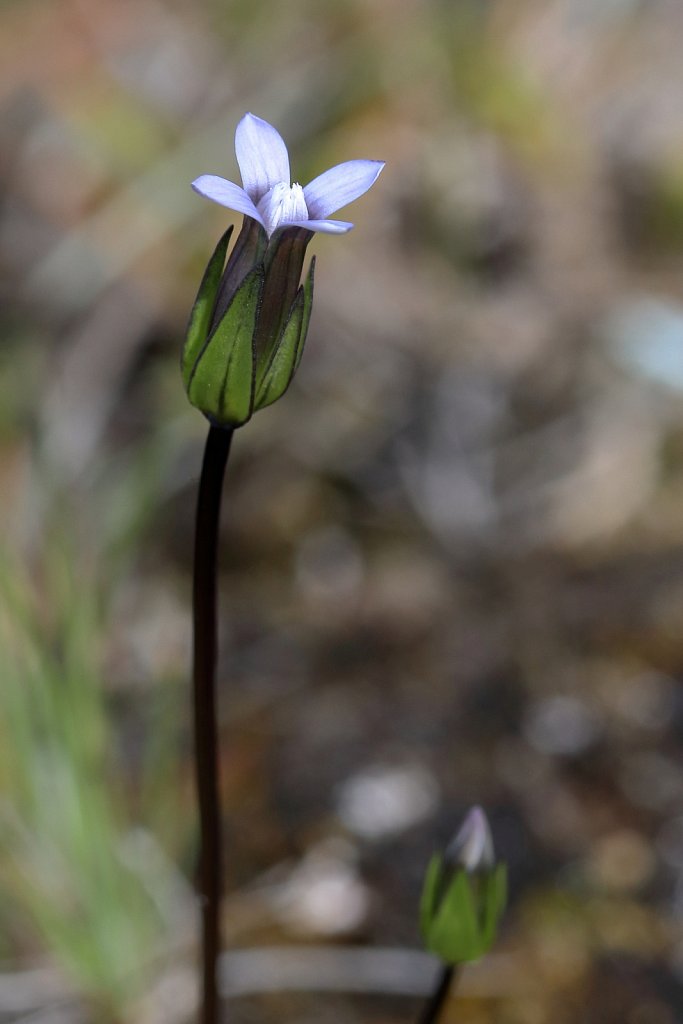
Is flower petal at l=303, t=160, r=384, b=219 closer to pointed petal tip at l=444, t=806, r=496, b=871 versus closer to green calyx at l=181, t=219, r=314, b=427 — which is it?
green calyx at l=181, t=219, r=314, b=427

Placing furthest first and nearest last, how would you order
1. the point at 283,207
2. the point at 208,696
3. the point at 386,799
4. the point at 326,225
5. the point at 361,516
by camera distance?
the point at 361,516, the point at 386,799, the point at 208,696, the point at 283,207, the point at 326,225

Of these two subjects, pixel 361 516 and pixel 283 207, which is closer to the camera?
pixel 283 207

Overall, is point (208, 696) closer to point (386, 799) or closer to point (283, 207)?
point (283, 207)

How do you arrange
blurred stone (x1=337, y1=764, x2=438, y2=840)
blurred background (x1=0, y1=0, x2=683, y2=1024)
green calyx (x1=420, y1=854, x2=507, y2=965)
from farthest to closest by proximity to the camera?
blurred stone (x1=337, y1=764, x2=438, y2=840) → blurred background (x1=0, y1=0, x2=683, y2=1024) → green calyx (x1=420, y1=854, x2=507, y2=965)

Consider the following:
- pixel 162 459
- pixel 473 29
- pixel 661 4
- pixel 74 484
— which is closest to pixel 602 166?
pixel 473 29

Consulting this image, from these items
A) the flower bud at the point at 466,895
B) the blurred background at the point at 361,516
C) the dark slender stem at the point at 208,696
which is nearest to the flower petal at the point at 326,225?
the dark slender stem at the point at 208,696

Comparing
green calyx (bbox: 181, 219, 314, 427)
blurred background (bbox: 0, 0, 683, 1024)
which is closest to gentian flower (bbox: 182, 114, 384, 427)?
green calyx (bbox: 181, 219, 314, 427)

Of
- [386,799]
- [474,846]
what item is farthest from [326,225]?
[386,799]
